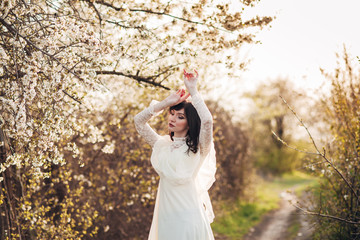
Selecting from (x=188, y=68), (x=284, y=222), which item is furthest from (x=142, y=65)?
(x=284, y=222)

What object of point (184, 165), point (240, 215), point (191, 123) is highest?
point (191, 123)

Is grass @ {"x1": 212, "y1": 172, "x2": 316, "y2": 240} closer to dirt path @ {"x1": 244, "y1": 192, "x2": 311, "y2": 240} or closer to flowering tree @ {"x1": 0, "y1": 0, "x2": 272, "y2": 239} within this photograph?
dirt path @ {"x1": 244, "y1": 192, "x2": 311, "y2": 240}

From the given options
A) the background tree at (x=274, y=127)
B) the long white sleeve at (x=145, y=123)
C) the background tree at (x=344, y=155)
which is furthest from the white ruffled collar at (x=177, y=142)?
the background tree at (x=274, y=127)

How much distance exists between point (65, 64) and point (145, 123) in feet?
3.06

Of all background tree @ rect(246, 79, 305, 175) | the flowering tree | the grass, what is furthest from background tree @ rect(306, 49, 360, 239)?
background tree @ rect(246, 79, 305, 175)

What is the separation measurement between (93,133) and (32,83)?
136 cm

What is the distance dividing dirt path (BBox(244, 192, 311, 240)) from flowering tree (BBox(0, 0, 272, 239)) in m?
3.76

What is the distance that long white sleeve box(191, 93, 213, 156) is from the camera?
9.29 feet

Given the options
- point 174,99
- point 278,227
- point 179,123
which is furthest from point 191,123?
point 278,227

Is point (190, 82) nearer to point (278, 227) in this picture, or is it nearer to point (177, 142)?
point (177, 142)

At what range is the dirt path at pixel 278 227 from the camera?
766 cm

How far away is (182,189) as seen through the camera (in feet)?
9.82

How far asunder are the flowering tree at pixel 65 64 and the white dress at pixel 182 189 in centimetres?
88

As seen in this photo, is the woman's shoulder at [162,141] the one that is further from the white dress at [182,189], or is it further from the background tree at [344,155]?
the background tree at [344,155]
